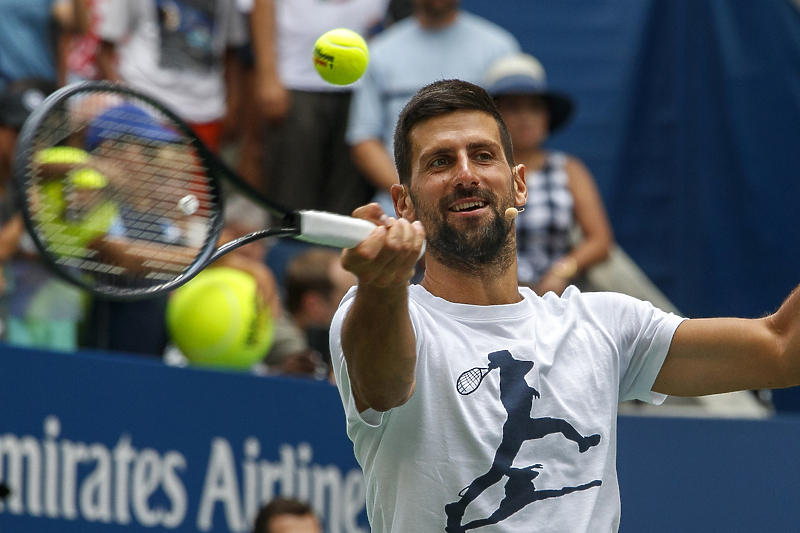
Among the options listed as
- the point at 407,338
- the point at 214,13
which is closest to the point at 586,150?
the point at 214,13

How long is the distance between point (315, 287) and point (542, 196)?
4.04ft

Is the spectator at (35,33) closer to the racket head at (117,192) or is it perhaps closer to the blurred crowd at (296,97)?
the blurred crowd at (296,97)

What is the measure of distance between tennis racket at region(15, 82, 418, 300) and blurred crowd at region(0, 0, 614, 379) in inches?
51.5

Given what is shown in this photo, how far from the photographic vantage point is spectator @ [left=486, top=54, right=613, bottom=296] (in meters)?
5.32

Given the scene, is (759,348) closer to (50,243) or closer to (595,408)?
(595,408)

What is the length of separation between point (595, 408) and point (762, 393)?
3526 millimetres

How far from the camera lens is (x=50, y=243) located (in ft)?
9.51

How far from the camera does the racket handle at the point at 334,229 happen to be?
2215 mm

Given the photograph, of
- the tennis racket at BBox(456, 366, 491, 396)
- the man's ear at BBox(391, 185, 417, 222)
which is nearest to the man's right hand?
the tennis racket at BBox(456, 366, 491, 396)

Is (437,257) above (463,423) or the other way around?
above

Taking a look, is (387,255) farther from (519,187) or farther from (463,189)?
(519,187)

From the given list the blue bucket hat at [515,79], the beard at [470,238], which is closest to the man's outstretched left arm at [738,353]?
the beard at [470,238]

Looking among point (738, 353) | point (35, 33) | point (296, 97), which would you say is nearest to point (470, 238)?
point (738, 353)

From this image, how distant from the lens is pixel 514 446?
243 centimetres
